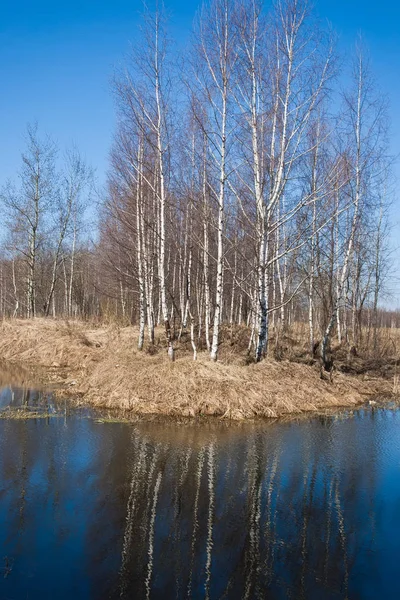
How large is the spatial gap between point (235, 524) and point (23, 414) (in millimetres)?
6501

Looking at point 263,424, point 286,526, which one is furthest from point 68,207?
point 286,526

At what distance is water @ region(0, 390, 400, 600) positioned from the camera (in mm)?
4680

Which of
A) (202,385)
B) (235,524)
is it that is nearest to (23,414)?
(202,385)

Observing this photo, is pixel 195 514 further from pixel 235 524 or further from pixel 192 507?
pixel 235 524

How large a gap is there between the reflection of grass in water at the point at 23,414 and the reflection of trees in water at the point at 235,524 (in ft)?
9.66

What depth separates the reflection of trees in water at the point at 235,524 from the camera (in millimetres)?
4680

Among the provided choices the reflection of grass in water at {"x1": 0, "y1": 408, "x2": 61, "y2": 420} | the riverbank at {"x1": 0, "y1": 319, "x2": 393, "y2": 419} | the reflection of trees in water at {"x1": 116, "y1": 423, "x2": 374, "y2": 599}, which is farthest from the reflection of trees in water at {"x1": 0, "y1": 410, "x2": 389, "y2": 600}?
the riverbank at {"x1": 0, "y1": 319, "x2": 393, "y2": 419}

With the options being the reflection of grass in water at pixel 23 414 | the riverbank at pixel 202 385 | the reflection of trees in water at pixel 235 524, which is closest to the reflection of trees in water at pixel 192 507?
the reflection of trees in water at pixel 235 524

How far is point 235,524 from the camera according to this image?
5879 mm

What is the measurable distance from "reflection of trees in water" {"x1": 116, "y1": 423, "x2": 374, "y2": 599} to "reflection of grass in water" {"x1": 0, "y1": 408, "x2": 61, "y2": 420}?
2945mm

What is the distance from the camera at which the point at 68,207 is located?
3195cm

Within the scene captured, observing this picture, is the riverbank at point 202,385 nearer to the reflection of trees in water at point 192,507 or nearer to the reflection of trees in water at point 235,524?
the reflection of trees in water at point 192,507

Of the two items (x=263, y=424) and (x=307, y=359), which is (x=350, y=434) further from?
(x=307, y=359)

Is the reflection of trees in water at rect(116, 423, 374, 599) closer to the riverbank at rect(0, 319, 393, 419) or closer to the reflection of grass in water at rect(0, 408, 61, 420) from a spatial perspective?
the riverbank at rect(0, 319, 393, 419)
